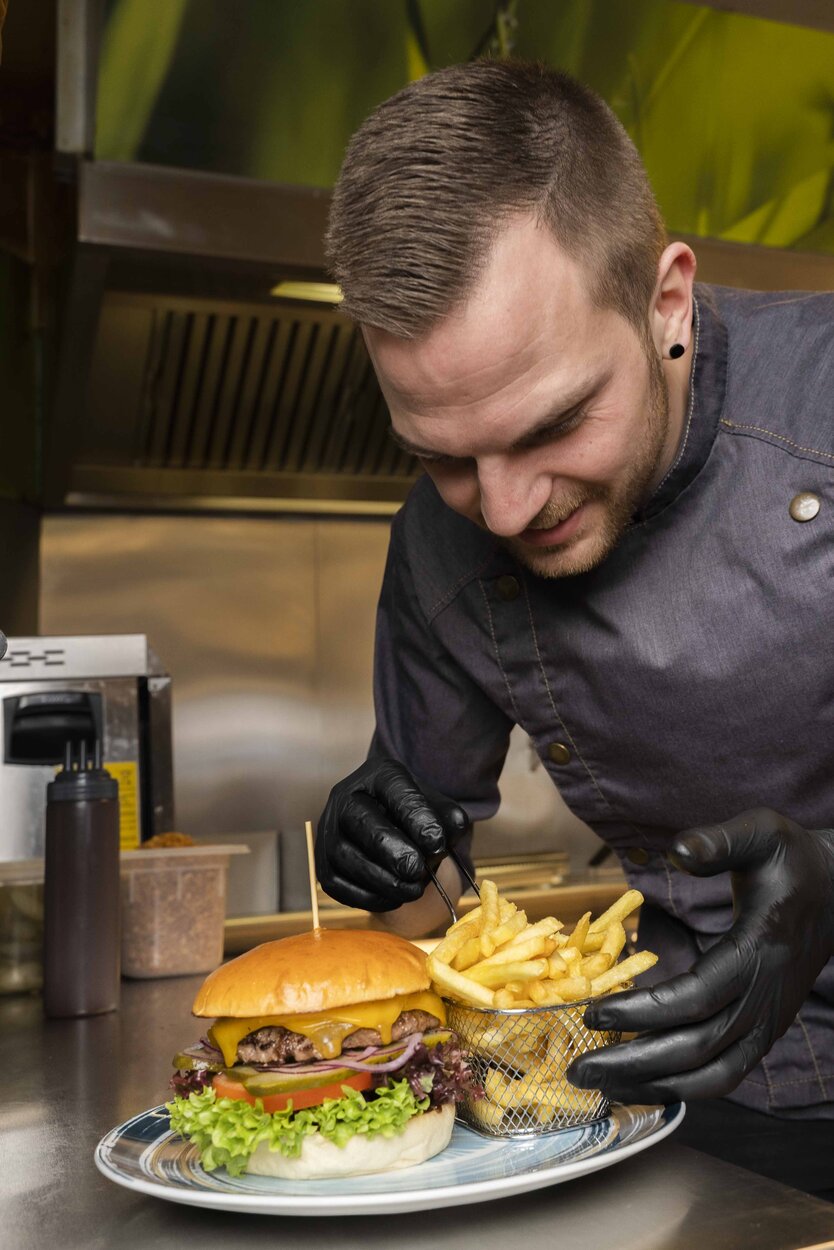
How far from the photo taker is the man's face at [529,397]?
42.8 inches

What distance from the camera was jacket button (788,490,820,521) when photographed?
131 centimetres

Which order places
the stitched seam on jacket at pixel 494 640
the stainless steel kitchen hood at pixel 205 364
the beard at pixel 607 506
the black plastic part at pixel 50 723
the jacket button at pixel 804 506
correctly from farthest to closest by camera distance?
the stainless steel kitchen hood at pixel 205 364
the black plastic part at pixel 50 723
the stitched seam on jacket at pixel 494 640
the jacket button at pixel 804 506
the beard at pixel 607 506

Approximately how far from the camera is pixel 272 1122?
0.93 m

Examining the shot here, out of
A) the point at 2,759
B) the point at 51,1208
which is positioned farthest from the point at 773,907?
the point at 2,759

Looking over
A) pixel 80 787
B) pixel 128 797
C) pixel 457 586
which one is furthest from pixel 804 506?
pixel 128 797

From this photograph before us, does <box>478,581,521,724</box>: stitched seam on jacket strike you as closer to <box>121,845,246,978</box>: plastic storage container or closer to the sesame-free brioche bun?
the sesame-free brioche bun

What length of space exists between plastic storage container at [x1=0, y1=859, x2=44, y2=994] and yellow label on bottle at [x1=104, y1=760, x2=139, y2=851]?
27.6 inches

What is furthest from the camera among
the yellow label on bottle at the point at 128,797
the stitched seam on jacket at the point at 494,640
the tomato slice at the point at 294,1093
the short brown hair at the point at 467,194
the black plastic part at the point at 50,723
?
the yellow label on bottle at the point at 128,797

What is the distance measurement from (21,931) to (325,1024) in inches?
42.6

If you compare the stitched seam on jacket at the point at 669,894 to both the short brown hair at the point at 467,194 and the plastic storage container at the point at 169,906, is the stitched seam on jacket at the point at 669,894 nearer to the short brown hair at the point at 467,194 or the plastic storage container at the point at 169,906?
the short brown hair at the point at 467,194

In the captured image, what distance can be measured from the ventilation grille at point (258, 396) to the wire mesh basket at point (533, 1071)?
2958 millimetres

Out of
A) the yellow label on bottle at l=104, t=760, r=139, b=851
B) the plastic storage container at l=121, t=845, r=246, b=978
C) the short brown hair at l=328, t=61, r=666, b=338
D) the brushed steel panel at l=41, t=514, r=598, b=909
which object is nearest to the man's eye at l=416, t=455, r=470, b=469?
the short brown hair at l=328, t=61, r=666, b=338

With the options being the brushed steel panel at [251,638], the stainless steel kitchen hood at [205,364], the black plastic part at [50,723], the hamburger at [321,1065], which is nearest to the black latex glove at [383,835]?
the hamburger at [321,1065]

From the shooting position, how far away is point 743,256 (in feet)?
11.4
